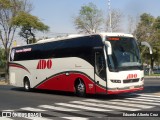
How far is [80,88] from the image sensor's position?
18828mm

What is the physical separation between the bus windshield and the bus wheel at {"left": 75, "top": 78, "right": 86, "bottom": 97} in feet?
8.05

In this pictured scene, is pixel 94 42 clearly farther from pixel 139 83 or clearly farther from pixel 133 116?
pixel 133 116

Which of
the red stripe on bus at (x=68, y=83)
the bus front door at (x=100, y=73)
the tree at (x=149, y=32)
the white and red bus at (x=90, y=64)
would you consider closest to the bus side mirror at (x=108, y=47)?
the white and red bus at (x=90, y=64)

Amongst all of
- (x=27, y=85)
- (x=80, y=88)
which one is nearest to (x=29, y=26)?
(x=27, y=85)

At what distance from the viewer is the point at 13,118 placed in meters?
12.0

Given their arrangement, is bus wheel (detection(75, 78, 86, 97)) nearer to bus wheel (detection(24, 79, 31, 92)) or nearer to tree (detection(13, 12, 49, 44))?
bus wheel (detection(24, 79, 31, 92))

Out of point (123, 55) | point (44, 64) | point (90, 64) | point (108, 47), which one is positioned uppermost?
point (108, 47)

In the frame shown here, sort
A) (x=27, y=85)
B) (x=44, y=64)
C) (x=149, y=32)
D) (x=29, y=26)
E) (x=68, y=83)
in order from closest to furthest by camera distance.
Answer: (x=68, y=83) < (x=44, y=64) < (x=27, y=85) < (x=29, y=26) < (x=149, y=32)

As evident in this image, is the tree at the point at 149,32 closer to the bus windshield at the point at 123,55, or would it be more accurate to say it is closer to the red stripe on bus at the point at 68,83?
the red stripe on bus at the point at 68,83

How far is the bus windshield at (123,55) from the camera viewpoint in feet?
55.3

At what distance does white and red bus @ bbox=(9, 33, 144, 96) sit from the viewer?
55.4ft

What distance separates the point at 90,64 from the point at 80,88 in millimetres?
1603

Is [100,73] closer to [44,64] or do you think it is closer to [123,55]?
[123,55]

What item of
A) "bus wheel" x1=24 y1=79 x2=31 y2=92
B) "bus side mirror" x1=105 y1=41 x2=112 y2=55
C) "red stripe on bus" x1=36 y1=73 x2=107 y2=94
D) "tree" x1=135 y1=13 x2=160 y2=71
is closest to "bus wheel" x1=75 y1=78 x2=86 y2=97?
"red stripe on bus" x1=36 y1=73 x2=107 y2=94
